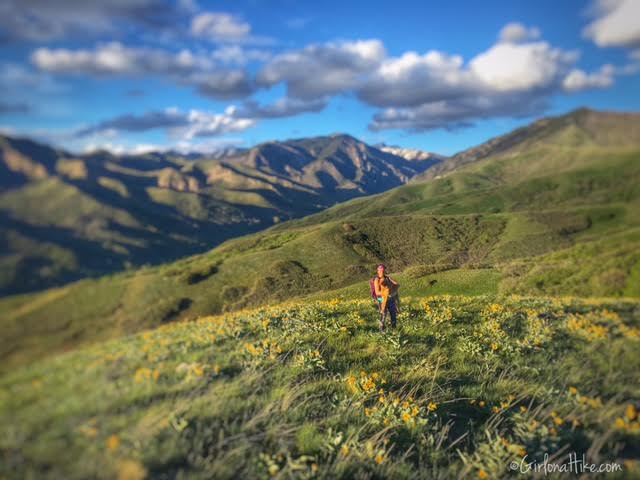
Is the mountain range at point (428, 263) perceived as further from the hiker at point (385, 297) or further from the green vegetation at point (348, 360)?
the hiker at point (385, 297)

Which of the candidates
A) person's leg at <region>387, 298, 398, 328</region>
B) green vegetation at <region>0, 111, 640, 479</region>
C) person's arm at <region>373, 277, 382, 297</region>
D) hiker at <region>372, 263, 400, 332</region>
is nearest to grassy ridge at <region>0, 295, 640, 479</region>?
green vegetation at <region>0, 111, 640, 479</region>

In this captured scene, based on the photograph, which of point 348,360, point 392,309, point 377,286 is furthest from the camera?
point 377,286

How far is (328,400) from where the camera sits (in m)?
7.48

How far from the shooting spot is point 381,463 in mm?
6004

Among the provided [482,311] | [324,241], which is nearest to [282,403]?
[482,311]

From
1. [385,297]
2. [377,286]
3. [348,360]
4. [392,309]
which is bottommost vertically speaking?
[348,360]

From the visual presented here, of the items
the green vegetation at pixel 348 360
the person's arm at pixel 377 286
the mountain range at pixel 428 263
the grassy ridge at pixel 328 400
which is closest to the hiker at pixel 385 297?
the person's arm at pixel 377 286

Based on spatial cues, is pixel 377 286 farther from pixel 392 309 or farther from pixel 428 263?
pixel 428 263

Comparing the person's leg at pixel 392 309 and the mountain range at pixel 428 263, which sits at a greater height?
the mountain range at pixel 428 263

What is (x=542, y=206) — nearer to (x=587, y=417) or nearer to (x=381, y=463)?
(x=587, y=417)

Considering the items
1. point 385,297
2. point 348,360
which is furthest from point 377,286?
point 348,360

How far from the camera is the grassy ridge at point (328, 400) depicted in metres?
4.72

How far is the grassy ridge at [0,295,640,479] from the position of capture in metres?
4.72

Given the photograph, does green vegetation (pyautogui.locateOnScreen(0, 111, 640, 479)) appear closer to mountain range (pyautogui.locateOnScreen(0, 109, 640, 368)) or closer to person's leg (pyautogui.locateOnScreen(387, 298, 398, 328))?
mountain range (pyautogui.locateOnScreen(0, 109, 640, 368))
